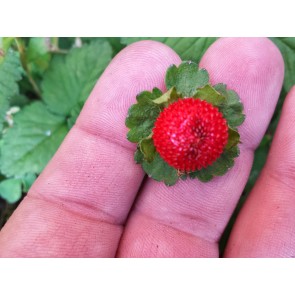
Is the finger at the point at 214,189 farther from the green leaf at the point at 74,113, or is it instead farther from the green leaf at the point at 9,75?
the green leaf at the point at 9,75

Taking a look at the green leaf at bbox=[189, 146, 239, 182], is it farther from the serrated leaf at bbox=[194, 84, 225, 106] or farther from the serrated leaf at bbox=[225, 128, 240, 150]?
the serrated leaf at bbox=[194, 84, 225, 106]

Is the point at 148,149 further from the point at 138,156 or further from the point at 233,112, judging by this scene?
the point at 233,112

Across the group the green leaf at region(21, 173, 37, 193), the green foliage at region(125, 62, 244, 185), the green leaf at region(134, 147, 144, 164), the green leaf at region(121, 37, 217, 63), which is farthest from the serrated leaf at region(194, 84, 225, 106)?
the green leaf at region(21, 173, 37, 193)

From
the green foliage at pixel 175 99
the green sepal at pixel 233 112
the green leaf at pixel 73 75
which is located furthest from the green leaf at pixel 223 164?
the green leaf at pixel 73 75

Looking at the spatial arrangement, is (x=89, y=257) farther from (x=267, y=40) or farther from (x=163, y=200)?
(x=267, y=40)

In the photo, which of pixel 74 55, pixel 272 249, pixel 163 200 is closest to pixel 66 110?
pixel 74 55

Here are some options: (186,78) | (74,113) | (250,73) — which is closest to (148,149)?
(186,78)
